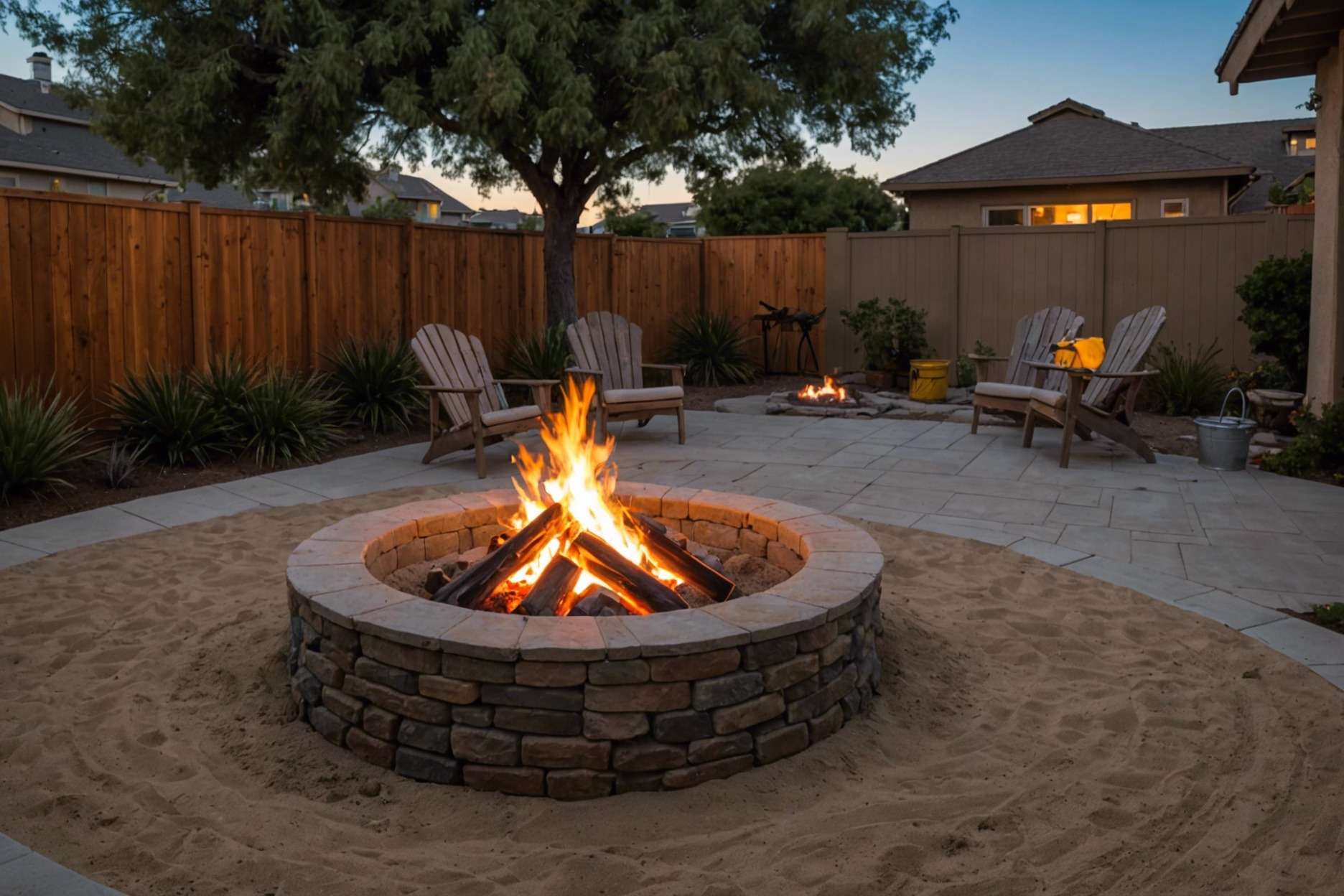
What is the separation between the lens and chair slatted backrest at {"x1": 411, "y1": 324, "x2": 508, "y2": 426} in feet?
20.4

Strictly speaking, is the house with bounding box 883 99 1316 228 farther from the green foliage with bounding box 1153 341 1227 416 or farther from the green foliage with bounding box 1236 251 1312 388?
the green foliage with bounding box 1236 251 1312 388

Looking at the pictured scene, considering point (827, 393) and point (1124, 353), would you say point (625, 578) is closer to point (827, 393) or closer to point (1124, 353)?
point (1124, 353)

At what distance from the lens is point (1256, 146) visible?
59.2ft

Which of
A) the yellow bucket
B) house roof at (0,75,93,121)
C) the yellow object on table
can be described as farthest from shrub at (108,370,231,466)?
house roof at (0,75,93,121)

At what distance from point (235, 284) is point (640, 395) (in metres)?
2.93

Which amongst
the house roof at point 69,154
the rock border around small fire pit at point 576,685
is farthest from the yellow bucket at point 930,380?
the house roof at point 69,154

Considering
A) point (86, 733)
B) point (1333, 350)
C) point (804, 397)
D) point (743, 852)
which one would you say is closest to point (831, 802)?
point (743, 852)

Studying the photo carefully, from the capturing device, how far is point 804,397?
9.02 metres

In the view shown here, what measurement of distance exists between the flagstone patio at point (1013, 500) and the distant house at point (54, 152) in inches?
619

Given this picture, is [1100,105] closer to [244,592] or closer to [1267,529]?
[1267,529]

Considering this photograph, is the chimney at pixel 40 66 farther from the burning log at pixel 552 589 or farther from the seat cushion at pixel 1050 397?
the burning log at pixel 552 589

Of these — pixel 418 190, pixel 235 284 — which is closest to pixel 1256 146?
pixel 235 284

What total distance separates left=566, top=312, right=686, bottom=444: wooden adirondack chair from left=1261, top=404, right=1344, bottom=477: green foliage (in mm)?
3736

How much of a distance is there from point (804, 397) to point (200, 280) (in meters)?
4.91
